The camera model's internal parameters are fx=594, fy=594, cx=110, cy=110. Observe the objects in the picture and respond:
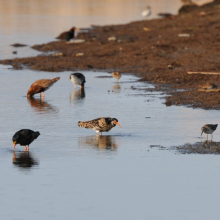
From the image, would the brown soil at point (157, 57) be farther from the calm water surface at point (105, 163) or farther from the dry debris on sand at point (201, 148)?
the dry debris on sand at point (201, 148)

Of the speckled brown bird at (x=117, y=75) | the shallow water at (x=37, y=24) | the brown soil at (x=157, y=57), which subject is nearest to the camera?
the brown soil at (x=157, y=57)

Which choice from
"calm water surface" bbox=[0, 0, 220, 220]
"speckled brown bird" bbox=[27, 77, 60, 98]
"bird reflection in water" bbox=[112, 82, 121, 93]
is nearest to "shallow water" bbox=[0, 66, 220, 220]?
"calm water surface" bbox=[0, 0, 220, 220]

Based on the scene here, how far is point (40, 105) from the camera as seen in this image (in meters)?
21.1

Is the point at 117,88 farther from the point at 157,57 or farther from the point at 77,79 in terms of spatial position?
the point at 157,57

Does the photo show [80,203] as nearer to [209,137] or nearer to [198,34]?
[209,137]

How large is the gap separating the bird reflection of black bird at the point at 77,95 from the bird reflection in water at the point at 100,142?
253 inches

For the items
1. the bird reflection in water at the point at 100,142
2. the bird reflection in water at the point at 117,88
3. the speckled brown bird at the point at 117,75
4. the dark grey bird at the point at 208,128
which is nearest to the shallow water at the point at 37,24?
the speckled brown bird at the point at 117,75

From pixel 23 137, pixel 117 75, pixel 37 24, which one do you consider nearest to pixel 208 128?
pixel 23 137

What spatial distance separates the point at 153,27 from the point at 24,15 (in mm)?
27914

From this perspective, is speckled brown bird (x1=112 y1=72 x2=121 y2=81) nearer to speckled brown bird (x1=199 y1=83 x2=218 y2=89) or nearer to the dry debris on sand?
speckled brown bird (x1=199 y1=83 x2=218 y2=89)

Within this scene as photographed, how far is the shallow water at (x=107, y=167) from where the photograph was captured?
10.2 m

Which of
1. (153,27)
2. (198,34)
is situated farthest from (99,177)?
(153,27)

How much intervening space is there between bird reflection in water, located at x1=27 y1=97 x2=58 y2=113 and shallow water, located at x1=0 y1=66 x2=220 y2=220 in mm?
39

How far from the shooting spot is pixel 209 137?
15.3 metres
